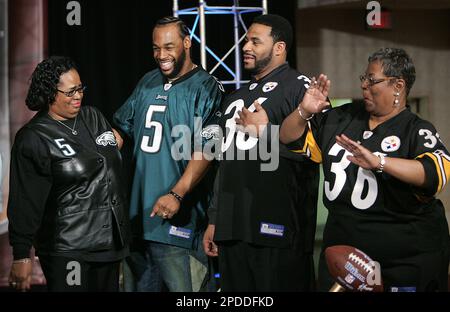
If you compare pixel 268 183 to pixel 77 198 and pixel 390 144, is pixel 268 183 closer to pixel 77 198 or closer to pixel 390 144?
pixel 390 144

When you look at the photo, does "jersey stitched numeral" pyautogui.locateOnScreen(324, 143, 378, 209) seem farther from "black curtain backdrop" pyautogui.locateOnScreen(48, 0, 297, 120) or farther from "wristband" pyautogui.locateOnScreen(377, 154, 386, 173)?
"black curtain backdrop" pyautogui.locateOnScreen(48, 0, 297, 120)

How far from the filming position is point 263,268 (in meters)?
3.28

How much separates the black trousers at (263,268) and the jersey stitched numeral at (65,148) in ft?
2.66

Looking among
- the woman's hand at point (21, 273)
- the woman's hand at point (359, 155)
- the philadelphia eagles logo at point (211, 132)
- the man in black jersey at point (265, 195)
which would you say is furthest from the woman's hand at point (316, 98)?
the woman's hand at point (21, 273)

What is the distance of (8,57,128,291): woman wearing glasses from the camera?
3.05 m

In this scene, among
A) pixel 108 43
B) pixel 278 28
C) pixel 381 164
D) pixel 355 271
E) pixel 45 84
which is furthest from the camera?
pixel 108 43

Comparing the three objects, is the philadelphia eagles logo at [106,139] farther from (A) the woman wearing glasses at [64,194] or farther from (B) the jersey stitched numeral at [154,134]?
(B) the jersey stitched numeral at [154,134]

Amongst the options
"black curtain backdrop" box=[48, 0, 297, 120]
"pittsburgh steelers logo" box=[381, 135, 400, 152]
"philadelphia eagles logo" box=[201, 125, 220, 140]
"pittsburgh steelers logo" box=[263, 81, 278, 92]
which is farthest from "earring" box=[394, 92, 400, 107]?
"black curtain backdrop" box=[48, 0, 297, 120]

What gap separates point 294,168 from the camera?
10.8 ft

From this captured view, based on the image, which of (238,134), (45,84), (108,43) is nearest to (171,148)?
(238,134)

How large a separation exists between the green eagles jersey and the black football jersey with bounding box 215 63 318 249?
0.23 m

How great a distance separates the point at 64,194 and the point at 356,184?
1217 millimetres

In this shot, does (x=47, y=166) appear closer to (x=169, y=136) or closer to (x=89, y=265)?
(x=89, y=265)
